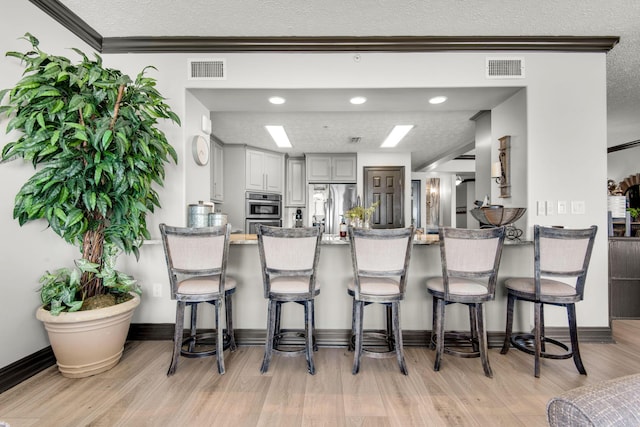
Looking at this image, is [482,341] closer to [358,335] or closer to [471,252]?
[471,252]

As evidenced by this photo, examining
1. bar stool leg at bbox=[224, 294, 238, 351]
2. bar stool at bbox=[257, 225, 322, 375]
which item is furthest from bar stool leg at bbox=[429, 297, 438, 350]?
bar stool leg at bbox=[224, 294, 238, 351]

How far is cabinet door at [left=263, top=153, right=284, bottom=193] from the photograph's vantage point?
577 cm

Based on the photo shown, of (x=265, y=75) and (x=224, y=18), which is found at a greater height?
(x=224, y=18)

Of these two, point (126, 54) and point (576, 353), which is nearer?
point (576, 353)

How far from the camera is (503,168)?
10.1 ft

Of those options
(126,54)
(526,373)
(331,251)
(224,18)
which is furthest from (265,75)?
(526,373)

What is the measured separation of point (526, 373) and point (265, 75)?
3.11 m

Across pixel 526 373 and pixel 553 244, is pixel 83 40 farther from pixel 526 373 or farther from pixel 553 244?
pixel 526 373

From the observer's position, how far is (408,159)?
6102mm

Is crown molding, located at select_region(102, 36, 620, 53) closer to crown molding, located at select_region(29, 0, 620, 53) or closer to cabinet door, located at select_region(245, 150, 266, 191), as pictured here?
crown molding, located at select_region(29, 0, 620, 53)

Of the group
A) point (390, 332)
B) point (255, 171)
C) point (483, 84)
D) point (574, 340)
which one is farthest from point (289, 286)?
point (255, 171)

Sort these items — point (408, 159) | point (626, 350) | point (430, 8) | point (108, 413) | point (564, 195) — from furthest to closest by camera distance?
1. point (408, 159)
2. point (564, 195)
3. point (626, 350)
4. point (430, 8)
5. point (108, 413)

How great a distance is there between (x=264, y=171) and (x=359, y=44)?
347cm

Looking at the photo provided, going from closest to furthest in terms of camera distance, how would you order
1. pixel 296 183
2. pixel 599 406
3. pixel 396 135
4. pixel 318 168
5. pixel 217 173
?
pixel 599 406
pixel 396 135
pixel 217 173
pixel 318 168
pixel 296 183
